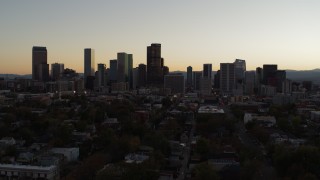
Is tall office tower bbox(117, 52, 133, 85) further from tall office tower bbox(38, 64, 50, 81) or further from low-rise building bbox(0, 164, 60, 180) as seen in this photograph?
low-rise building bbox(0, 164, 60, 180)

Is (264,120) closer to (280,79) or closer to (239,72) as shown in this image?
(280,79)

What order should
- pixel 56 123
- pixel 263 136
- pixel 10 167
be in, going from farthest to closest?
pixel 56 123, pixel 263 136, pixel 10 167

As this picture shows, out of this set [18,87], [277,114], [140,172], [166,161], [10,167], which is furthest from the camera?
[18,87]

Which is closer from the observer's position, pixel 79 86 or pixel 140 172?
pixel 140 172

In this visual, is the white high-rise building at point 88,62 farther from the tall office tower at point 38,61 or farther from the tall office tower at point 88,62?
the tall office tower at point 38,61

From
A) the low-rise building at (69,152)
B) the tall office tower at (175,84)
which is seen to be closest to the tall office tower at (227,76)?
the tall office tower at (175,84)

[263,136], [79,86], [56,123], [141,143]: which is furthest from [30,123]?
[79,86]

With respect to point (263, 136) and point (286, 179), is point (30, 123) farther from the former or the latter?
point (286, 179)
